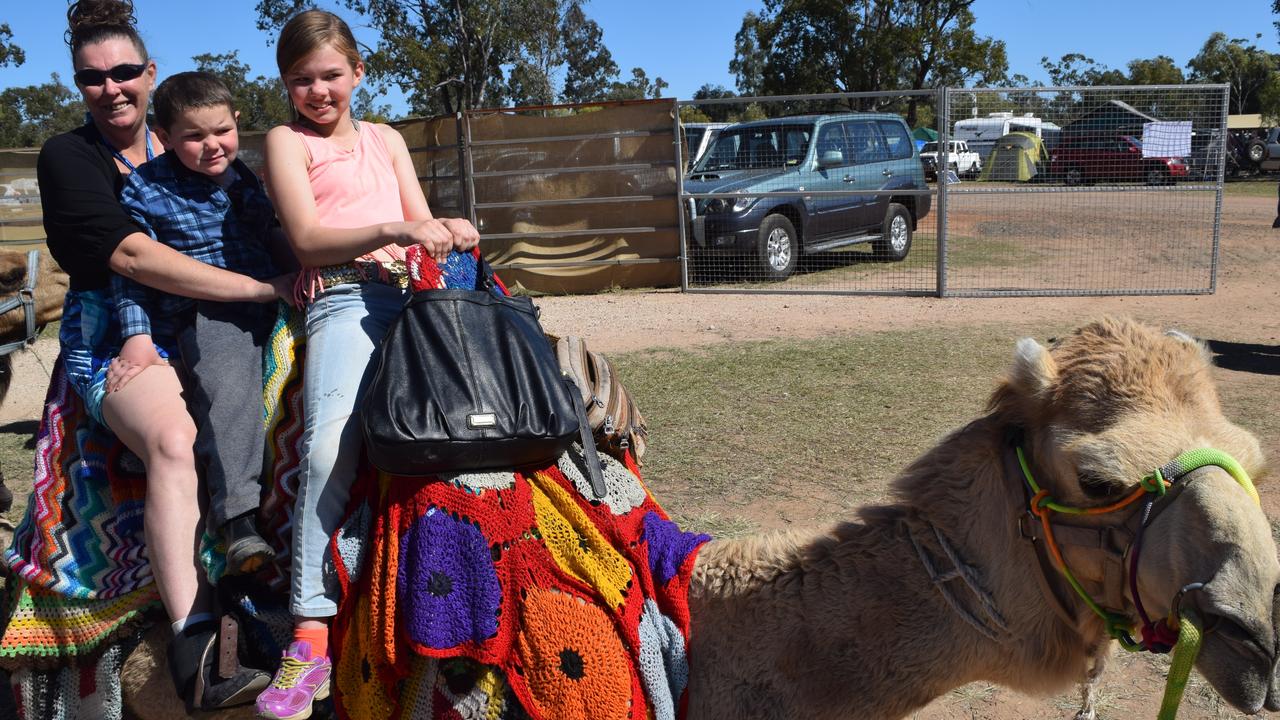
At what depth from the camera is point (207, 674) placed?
222 cm

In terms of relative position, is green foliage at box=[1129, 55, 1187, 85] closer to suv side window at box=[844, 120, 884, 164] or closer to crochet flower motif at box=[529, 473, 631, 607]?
suv side window at box=[844, 120, 884, 164]

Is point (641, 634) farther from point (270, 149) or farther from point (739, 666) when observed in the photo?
point (270, 149)

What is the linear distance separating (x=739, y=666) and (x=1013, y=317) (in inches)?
357

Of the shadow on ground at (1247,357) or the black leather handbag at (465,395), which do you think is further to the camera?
the shadow on ground at (1247,357)

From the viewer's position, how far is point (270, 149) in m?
2.55

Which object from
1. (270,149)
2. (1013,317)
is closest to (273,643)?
(270,149)

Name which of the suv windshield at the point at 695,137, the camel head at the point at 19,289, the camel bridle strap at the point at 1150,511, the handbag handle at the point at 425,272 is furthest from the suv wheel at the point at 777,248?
the camel bridle strap at the point at 1150,511

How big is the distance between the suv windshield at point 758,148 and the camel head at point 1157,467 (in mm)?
11454

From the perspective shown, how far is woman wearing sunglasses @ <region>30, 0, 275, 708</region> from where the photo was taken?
2.33 meters

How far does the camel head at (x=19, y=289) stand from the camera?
261 inches

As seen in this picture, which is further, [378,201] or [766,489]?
[766,489]

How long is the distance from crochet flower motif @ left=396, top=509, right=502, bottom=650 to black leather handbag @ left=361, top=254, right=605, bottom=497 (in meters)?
0.15

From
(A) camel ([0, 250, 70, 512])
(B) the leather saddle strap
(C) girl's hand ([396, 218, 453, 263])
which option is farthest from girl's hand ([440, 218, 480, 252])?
(A) camel ([0, 250, 70, 512])

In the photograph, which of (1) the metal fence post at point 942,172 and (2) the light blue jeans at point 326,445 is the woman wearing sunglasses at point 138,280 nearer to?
(2) the light blue jeans at point 326,445
